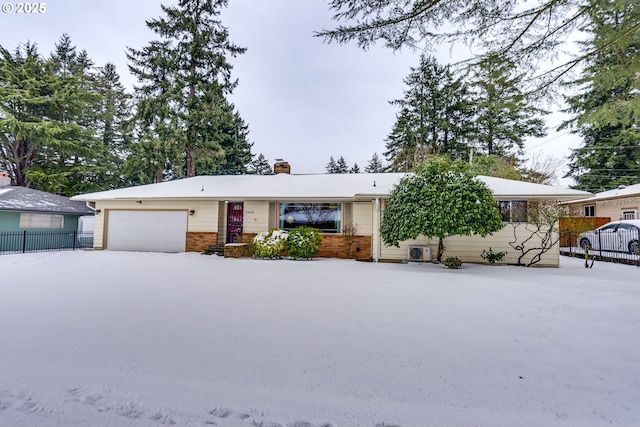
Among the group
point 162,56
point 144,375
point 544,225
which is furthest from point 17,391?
point 162,56

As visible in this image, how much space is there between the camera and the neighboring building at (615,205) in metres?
14.2

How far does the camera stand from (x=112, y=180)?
2158cm

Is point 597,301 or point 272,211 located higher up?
point 272,211

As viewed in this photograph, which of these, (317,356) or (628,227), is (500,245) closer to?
(628,227)

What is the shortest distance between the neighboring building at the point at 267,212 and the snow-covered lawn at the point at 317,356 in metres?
4.27

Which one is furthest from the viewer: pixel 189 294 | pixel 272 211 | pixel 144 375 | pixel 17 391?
pixel 272 211

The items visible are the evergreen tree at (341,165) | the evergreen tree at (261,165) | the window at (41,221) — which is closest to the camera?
the window at (41,221)

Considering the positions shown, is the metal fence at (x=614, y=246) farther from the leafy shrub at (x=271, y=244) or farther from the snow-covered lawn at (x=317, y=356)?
the leafy shrub at (x=271, y=244)

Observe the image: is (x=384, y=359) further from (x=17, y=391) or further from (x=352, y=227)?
(x=352, y=227)

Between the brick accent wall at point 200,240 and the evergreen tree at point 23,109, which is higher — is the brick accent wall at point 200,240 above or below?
below

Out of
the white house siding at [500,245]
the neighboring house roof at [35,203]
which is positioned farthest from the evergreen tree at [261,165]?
the white house siding at [500,245]

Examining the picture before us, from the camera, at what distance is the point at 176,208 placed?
1278cm

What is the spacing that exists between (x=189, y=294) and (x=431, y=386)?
14.2 ft

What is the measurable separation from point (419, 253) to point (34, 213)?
1679 centimetres
